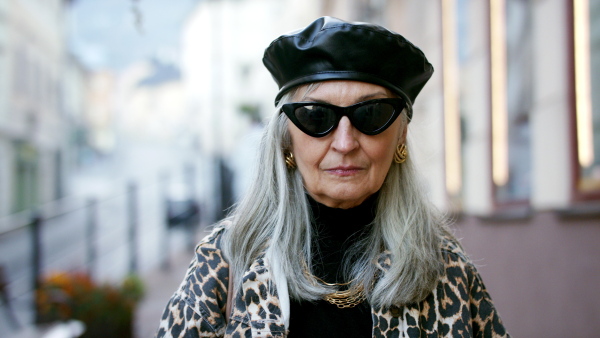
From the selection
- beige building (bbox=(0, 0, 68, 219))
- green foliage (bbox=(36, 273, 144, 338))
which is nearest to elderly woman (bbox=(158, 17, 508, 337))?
green foliage (bbox=(36, 273, 144, 338))

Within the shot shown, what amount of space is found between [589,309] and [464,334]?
289 centimetres

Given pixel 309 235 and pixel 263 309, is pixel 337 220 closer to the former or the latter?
pixel 309 235

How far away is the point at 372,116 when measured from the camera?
1.83 metres

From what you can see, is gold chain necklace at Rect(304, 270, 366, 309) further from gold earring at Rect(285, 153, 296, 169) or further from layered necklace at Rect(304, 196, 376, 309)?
gold earring at Rect(285, 153, 296, 169)

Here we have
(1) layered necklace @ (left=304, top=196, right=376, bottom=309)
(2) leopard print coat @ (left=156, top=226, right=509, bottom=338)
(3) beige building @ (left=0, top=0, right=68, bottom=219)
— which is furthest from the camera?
(3) beige building @ (left=0, top=0, right=68, bottom=219)

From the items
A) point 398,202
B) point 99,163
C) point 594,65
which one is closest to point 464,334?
point 398,202

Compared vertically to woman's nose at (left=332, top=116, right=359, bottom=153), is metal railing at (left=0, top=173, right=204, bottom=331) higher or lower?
lower

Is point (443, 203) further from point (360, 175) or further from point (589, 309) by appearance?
point (360, 175)

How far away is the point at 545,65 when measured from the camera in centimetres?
498

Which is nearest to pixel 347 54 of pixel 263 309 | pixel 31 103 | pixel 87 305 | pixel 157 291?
pixel 263 309

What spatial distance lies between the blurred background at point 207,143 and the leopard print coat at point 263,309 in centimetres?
37

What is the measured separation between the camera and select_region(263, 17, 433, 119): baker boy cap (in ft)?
5.94

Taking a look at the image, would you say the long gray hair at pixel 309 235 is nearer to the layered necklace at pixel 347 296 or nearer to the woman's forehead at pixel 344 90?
the layered necklace at pixel 347 296

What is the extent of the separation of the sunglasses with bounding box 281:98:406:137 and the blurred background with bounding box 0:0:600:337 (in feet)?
1.12
